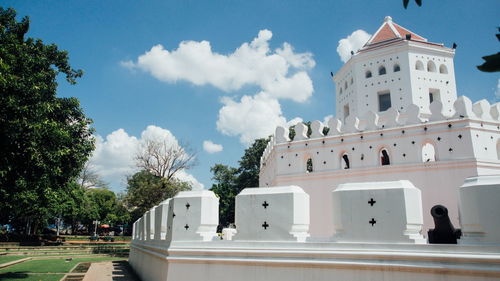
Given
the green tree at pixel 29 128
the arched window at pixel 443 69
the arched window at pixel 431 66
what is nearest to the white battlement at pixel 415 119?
the arched window at pixel 431 66

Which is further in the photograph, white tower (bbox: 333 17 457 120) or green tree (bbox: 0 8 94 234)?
white tower (bbox: 333 17 457 120)

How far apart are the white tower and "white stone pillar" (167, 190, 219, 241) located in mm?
17200

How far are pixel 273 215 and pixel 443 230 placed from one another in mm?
2434

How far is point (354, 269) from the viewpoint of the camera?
187 inches

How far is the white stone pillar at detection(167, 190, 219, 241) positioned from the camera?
6324mm

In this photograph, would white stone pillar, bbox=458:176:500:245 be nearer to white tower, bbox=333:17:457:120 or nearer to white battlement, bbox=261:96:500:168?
white battlement, bbox=261:96:500:168

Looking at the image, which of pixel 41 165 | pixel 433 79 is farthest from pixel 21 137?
pixel 433 79

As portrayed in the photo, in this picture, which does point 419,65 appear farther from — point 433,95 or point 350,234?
point 350,234

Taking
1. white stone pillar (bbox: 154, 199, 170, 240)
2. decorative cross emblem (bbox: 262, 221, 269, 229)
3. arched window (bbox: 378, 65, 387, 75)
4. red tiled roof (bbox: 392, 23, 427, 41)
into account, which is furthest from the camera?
red tiled roof (bbox: 392, 23, 427, 41)

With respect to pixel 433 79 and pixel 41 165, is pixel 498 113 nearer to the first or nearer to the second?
pixel 433 79

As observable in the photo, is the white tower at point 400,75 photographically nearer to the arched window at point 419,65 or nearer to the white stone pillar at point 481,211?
the arched window at point 419,65

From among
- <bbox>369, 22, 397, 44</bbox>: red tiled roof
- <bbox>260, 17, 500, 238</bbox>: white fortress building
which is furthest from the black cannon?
<bbox>369, 22, 397, 44</bbox>: red tiled roof

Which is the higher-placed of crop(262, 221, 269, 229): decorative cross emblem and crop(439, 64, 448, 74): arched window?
crop(439, 64, 448, 74): arched window

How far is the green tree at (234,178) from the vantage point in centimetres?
4153
